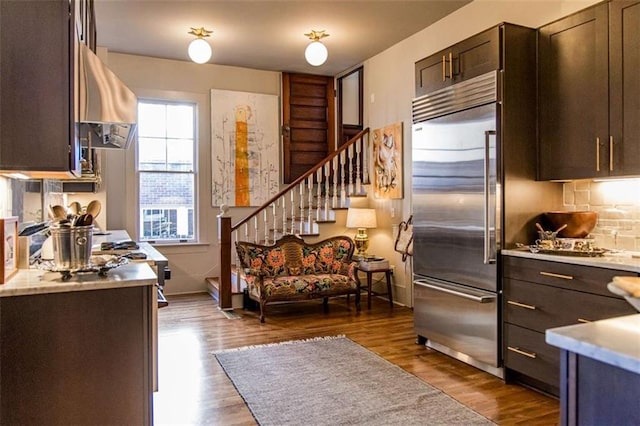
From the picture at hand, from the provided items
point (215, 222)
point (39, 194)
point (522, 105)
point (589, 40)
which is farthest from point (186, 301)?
point (589, 40)

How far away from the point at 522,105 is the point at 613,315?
153cm

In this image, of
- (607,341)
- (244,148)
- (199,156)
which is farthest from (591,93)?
(199,156)

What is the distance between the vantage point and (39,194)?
314 cm

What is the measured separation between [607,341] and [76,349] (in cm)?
192

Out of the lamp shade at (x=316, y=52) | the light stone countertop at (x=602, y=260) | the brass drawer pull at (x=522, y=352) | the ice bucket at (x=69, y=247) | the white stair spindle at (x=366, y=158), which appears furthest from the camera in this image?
the white stair spindle at (x=366, y=158)

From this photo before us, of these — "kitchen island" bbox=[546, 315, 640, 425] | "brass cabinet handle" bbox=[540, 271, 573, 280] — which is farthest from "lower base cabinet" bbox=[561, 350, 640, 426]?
"brass cabinet handle" bbox=[540, 271, 573, 280]

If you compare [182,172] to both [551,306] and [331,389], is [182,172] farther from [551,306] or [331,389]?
[551,306]

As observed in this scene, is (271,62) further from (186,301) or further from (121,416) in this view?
(121,416)

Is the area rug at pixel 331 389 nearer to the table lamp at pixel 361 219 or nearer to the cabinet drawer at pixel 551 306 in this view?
the cabinet drawer at pixel 551 306

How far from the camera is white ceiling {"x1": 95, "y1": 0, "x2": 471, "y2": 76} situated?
4.57 m

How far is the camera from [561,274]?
2857 mm

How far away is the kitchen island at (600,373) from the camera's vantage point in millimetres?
1008

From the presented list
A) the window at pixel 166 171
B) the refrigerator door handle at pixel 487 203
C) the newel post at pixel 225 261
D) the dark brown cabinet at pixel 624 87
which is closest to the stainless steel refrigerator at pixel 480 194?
the refrigerator door handle at pixel 487 203

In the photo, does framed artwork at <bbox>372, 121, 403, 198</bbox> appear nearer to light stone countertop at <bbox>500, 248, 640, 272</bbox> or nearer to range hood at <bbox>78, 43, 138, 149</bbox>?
light stone countertop at <bbox>500, 248, 640, 272</bbox>
